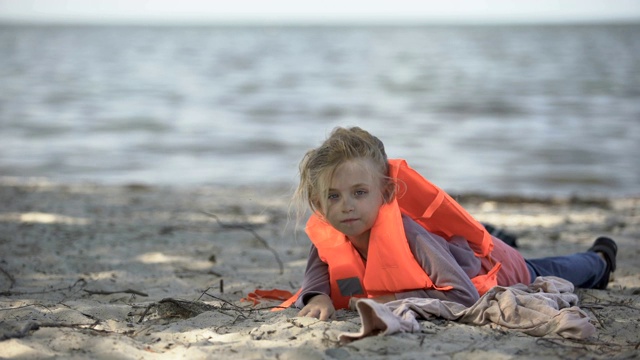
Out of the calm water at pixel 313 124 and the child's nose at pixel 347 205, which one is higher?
the child's nose at pixel 347 205

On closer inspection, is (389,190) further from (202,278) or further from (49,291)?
(49,291)

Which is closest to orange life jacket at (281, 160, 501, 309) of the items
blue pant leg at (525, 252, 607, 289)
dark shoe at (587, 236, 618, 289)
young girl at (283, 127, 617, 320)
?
young girl at (283, 127, 617, 320)

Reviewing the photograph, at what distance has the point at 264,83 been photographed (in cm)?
2508

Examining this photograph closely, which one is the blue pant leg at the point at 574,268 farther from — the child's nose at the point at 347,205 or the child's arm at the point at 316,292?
the child's nose at the point at 347,205

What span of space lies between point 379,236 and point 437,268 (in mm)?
288

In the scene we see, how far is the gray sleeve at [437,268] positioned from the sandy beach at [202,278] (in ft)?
0.63

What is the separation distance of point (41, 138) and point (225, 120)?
3.85 metres

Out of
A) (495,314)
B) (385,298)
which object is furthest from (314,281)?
(495,314)

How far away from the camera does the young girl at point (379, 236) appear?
3.33 m

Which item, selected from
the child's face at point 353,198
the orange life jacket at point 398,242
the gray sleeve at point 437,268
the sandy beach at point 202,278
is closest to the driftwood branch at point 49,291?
the sandy beach at point 202,278

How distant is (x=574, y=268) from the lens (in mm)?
4285

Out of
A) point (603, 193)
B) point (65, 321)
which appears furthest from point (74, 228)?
point (603, 193)

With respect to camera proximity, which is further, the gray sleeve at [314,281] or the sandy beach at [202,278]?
the gray sleeve at [314,281]

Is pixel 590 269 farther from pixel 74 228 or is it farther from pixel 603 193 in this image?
pixel 603 193
